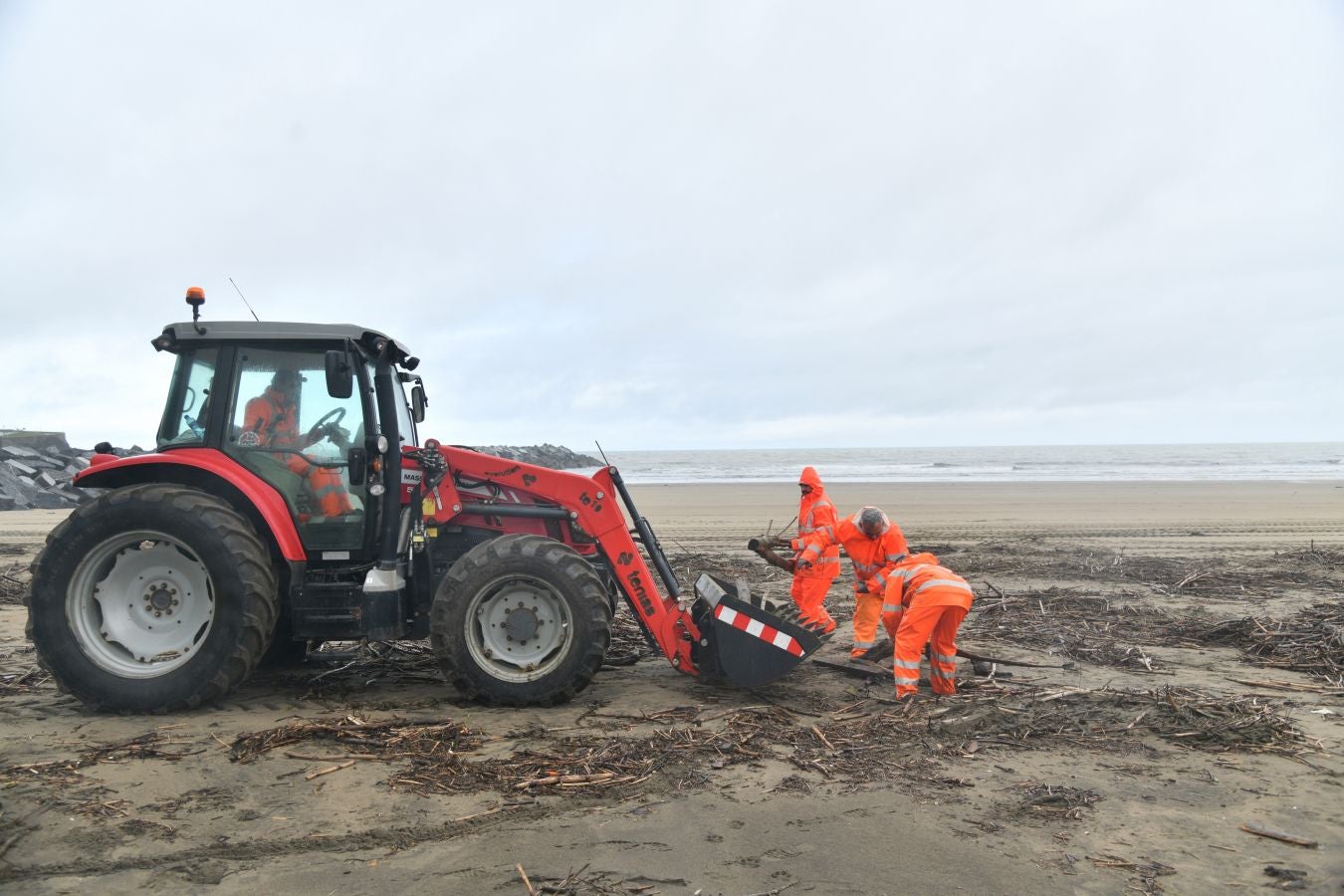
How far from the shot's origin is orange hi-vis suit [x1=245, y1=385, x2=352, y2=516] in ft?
19.0

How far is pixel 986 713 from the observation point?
5.36m

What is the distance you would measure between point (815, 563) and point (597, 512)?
8.67 feet

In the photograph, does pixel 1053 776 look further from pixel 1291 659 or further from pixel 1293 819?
pixel 1291 659

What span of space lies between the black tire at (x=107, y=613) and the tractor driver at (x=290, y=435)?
1.74 feet

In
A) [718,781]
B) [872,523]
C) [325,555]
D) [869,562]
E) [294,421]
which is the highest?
[294,421]

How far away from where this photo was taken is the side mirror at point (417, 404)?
6.49 m

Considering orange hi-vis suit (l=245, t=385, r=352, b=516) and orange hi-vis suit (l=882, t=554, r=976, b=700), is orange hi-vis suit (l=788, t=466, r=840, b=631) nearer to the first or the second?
orange hi-vis suit (l=882, t=554, r=976, b=700)

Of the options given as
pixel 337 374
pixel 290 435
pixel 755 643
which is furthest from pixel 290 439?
pixel 755 643

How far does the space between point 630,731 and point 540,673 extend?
745mm

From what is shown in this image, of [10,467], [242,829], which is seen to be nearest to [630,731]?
[242,829]

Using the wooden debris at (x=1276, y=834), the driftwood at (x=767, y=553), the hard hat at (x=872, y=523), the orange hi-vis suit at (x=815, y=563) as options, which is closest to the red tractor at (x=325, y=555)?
the driftwood at (x=767, y=553)

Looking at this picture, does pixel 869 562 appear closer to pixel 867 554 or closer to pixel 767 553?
pixel 867 554

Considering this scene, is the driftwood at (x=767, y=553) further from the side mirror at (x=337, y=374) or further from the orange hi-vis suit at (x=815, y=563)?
the side mirror at (x=337, y=374)

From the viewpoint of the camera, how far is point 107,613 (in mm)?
5469
